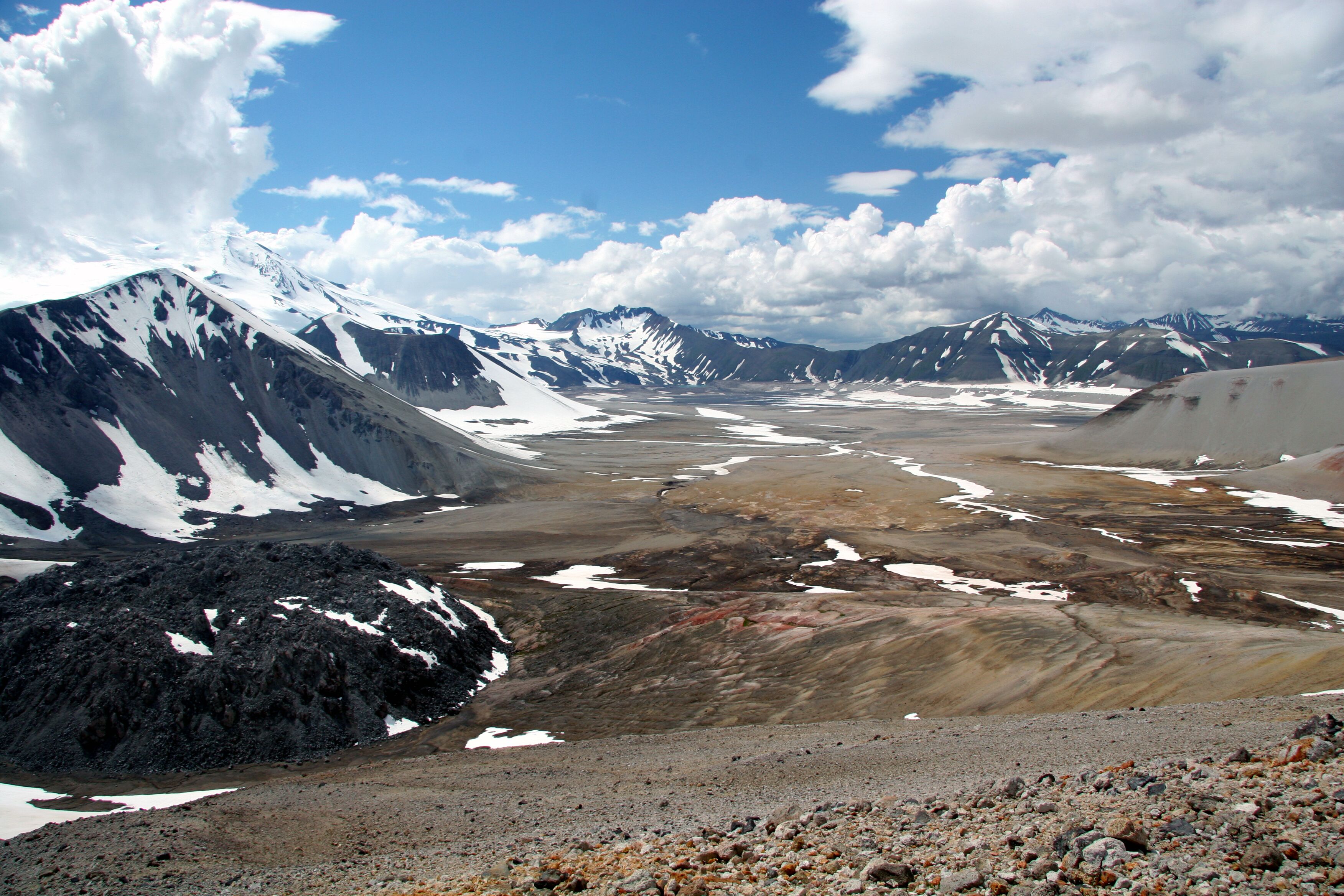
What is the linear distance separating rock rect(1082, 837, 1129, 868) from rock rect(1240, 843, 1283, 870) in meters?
0.99

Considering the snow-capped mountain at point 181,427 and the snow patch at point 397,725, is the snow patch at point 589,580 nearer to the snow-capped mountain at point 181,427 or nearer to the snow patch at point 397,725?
the snow patch at point 397,725

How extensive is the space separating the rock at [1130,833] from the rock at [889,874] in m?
2.18

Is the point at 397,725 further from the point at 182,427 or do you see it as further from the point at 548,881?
the point at 182,427

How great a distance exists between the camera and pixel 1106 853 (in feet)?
23.7

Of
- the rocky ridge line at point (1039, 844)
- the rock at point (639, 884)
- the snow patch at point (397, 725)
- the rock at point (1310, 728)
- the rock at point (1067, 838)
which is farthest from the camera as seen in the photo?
the snow patch at point (397, 725)

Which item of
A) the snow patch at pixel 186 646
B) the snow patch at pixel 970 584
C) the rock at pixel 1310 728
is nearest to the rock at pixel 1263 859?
the rock at pixel 1310 728

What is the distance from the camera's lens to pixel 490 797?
1603cm

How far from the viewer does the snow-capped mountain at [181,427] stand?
59719 mm

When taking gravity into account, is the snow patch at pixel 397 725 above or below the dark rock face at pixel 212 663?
below

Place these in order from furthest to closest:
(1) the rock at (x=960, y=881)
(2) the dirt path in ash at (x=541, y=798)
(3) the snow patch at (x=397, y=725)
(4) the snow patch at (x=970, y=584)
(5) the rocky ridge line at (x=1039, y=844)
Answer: (4) the snow patch at (x=970, y=584) → (3) the snow patch at (x=397, y=725) → (2) the dirt path in ash at (x=541, y=798) → (1) the rock at (x=960, y=881) → (5) the rocky ridge line at (x=1039, y=844)

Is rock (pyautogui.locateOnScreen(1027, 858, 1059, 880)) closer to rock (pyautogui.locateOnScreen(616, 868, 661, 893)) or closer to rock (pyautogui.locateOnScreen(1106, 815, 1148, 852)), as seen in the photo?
rock (pyautogui.locateOnScreen(1106, 815, 1148, 852))

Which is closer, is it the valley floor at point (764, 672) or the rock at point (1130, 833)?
the rock at point (1130, 833)

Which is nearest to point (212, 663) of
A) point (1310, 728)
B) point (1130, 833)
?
point (1130, 833)

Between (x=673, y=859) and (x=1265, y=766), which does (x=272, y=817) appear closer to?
(x=673, y=859)
